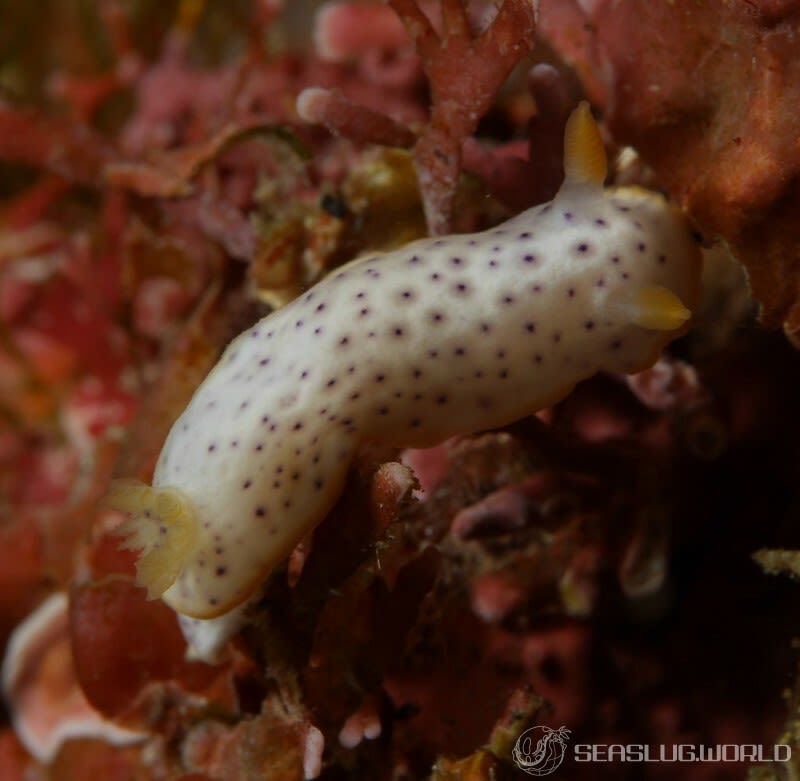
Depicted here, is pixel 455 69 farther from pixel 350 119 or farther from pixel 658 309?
pixel 658 309

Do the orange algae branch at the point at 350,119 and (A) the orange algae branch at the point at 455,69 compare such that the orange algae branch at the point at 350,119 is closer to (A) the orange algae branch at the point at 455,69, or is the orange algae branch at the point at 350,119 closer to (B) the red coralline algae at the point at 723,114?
(A) the orange algae branch at the point at 455,69

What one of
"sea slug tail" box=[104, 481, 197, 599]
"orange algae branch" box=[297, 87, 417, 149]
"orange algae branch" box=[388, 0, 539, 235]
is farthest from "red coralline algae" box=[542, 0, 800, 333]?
"sea slug tail" box=[104, 481, 197, 599]

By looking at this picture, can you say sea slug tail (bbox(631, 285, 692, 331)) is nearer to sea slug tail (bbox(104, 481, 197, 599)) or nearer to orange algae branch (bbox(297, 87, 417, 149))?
orange algae branch (bbox(297, 87, 417, 149))

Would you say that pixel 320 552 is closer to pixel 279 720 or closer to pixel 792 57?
pixel 279 720

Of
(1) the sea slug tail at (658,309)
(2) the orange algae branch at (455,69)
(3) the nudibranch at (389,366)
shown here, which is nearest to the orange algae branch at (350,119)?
(2) the orange algae branch at (455,69)

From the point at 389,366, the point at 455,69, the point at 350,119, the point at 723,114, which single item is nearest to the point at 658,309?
the point at 723,114

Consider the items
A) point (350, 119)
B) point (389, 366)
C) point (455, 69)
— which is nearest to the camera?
point (389, 366)
